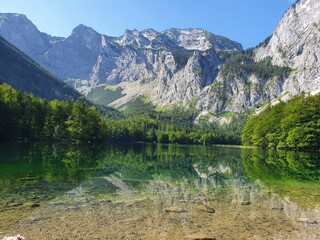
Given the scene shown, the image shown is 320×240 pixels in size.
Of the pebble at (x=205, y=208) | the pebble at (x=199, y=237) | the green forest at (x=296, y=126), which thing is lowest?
the pebble at (x=199, y=237)

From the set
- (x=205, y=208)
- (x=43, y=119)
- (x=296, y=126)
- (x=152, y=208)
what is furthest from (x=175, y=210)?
(x=43, y=119)

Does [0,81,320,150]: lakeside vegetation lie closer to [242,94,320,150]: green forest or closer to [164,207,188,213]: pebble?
[242,94,320,150]: green forest

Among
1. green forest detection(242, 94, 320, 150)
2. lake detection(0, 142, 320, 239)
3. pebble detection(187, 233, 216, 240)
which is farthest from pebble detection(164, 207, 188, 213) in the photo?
green forest detection(242, 94, 320, 150)

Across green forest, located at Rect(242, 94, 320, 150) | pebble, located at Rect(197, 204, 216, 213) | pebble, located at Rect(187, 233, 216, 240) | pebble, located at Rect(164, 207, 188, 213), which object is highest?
green forest, located at Rect(242, 94, 320, 150)

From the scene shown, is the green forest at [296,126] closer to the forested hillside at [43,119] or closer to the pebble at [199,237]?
the forested hillside at [43,119]

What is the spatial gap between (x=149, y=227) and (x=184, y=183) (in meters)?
17.4

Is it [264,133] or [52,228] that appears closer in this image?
[52,228]

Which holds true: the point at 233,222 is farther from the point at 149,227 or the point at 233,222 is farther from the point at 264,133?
the point at 264,133

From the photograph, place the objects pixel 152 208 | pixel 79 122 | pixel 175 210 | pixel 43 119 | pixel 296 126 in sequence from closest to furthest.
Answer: pixel 175 210 < pixel 152 208 < pixel 296 126 < pixel 43 119 < pixel 79 122

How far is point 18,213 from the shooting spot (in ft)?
61.5

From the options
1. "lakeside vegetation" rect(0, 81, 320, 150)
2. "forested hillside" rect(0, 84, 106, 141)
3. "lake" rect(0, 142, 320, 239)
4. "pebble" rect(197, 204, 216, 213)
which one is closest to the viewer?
"lake" rect(0, 142, 320, 239)

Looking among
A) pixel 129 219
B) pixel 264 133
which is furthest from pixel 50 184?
pixel 264 133

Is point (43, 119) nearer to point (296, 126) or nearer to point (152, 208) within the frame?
point (296, 126)

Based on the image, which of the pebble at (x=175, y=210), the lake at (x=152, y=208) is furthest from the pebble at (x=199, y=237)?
the pebble at (x=175, y=210)
